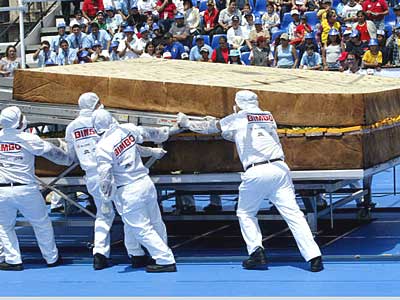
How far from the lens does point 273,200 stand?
33.6 feet

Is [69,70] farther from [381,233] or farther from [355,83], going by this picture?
[381,233]

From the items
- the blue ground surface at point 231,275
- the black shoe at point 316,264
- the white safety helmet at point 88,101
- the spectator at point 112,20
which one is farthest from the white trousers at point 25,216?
the spectator at point 112,20

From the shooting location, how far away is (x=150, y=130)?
1043 centimetres

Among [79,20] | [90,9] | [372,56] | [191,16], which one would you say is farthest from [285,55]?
[90,9]

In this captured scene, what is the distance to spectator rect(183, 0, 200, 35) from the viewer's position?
21906mm

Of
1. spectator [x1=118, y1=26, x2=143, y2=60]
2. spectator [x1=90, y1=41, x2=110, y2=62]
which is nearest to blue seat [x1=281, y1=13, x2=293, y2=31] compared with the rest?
spectator [x1=118, y1=26, x2=143, y2=60]

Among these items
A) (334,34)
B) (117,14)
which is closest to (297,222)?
(334,34)

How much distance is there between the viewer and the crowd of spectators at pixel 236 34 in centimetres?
1931

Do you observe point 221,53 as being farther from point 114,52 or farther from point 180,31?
point 114,52

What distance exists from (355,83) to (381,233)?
6.46ft

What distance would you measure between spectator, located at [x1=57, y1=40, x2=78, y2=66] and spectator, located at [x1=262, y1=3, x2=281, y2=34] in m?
4.20

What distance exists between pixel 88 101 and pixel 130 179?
1.02 metres

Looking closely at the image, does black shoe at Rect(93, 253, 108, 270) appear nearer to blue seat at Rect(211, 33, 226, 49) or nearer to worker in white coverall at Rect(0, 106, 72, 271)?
worker in white coverall at Rect(0, 106, 72, 271)

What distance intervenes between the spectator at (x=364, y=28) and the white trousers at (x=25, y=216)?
10.6m
